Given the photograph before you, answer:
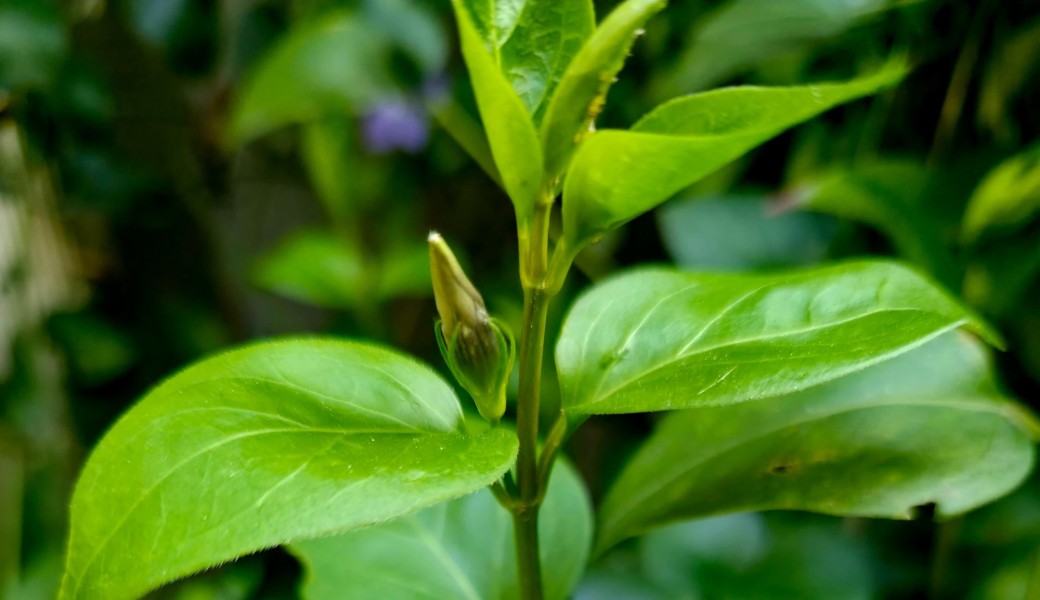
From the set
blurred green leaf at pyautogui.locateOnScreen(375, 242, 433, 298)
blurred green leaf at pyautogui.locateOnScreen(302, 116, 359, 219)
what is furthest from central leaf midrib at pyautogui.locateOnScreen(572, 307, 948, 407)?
blurred green leaf at pyautogui.locateOnScreen(302, 116, 359, 219)

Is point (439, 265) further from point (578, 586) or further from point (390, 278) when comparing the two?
point (390, 278)

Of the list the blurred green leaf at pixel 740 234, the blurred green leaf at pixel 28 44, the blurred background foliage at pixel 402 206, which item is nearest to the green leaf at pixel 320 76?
the blurred background foliage at pixel 402 206

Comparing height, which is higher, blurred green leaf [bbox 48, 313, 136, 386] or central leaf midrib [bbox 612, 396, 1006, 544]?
central leaf midrib [bbox 612, 396, 1006, 544]

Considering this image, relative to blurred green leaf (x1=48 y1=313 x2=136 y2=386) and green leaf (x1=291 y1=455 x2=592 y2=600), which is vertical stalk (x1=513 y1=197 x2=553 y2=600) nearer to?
green leaf (x1=291 y1=455 x2=592 y2=600)

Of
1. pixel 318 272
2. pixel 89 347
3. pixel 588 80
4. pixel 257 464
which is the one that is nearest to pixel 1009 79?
pixel 588 80

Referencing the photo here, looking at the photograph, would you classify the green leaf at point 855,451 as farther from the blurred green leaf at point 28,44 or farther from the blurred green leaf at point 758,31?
the blurred green leaf at point 28,44
